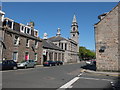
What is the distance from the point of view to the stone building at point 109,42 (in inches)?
647

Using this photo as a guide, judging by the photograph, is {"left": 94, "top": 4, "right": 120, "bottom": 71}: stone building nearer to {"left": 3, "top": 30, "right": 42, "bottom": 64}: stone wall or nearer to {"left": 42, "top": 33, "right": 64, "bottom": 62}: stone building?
{"left": 3, "top": 30, "right": 42, "bottom": 64}: stone wall

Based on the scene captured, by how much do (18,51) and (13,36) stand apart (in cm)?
305

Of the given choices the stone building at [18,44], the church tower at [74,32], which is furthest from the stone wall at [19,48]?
the church tower at [74,32]

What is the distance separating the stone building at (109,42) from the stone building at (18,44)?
14828mm

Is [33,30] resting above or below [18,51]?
above

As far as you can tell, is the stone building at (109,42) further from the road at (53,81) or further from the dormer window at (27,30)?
the dormer window at (27,30)

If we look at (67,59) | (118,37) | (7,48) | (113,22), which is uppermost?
(113,22)

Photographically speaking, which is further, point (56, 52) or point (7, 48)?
point (56, 52)

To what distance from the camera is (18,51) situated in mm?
23719

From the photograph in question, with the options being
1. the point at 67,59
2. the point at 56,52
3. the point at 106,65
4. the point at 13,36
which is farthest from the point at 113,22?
the point at 67,59

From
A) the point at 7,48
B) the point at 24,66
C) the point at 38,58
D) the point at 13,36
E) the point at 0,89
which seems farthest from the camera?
the point at 38,58

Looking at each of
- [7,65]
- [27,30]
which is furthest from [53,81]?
[27,30]

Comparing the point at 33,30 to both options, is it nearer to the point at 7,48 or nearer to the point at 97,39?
the point at 7,48

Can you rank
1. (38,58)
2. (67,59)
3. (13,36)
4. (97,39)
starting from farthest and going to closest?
(67,59)
(38,58)
(13,36)
(97,39)
